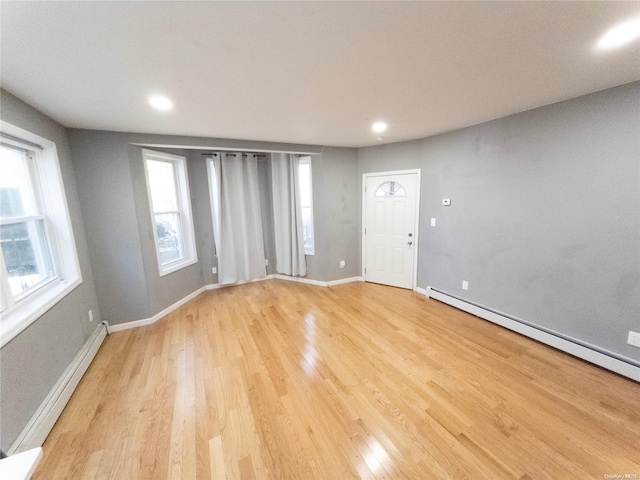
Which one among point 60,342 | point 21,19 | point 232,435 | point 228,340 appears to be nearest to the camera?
point 21,19

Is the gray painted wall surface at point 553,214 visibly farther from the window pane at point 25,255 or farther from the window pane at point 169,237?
the window pane at point 25,255

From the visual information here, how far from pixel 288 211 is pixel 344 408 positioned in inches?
125

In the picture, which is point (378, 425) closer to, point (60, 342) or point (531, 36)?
point (531, 36)

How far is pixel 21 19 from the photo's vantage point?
1.03 metres

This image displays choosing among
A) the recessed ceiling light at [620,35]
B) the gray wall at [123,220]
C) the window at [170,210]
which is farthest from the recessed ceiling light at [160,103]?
the recessed ceiling light at [620,35]

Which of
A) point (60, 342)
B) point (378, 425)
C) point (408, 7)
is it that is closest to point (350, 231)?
point (378, 425)

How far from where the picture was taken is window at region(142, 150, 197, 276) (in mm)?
3291

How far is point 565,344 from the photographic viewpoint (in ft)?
7.50

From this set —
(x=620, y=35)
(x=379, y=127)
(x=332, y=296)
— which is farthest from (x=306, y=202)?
(x=620, y=35)

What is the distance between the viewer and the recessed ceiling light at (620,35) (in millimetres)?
1221

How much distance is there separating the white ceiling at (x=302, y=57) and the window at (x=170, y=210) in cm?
104

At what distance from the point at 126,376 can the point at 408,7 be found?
331 cm

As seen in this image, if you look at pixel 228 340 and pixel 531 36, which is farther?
pixel 228 340

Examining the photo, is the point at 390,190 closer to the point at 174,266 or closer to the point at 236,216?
the point at 236,216
